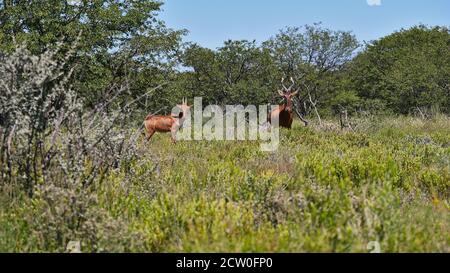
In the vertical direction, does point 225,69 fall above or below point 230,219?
above

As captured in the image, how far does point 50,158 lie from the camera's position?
473 cm

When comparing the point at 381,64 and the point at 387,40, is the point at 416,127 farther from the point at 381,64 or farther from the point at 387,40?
the point at 387,40

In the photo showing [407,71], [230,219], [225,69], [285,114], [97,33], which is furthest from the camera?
[225,69]

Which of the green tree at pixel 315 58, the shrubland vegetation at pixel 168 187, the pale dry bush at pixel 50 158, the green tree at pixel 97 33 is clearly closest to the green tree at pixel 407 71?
the green tree at pixel 315 58

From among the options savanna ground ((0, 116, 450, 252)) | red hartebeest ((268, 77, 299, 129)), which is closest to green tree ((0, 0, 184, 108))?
red hartebeest ((268, 77, 299, 129))

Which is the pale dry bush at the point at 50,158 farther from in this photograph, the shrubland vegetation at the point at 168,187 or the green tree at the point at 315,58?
the green tree at the point at 315,58

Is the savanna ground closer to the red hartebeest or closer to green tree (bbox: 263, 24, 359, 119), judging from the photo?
the red hartebeest

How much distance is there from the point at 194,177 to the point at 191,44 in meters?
39.8

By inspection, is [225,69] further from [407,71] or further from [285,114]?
[285,114]

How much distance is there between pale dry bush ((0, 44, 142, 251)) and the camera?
12.1 ft

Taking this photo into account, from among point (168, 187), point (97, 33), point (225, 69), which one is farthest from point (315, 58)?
point (168, 187)

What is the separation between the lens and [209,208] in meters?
4.00

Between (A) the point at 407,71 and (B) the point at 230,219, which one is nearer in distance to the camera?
(B) the point at 230,219
